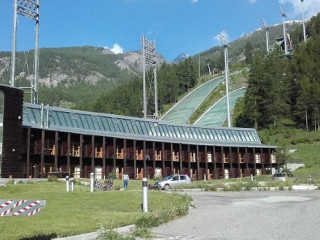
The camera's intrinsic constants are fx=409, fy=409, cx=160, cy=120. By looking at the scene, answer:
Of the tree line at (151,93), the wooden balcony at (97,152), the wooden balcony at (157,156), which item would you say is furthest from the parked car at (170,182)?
the tree line at (151,93)

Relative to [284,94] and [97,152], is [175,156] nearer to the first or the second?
[97,152]

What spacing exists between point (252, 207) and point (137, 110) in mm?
116589

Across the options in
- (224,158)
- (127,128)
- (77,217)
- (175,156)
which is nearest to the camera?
(77,217)

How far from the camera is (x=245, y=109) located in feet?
301

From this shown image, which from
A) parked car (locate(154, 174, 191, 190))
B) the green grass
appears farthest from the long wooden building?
the green grass

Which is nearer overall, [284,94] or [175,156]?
[175,156]

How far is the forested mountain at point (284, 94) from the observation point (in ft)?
261

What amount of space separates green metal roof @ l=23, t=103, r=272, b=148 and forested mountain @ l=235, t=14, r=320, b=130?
1518 cm

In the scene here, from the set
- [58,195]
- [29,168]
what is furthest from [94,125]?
[58,195]

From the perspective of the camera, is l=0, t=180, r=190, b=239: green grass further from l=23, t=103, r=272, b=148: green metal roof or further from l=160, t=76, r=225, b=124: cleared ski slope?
l=160, t=76, r=225, b=124: cleared ski slope

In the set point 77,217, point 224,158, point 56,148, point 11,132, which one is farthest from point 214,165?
point 77,217

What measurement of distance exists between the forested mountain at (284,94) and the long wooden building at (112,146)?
50.8 ft

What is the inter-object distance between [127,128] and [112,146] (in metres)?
6.03

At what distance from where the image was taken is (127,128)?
187 ft
